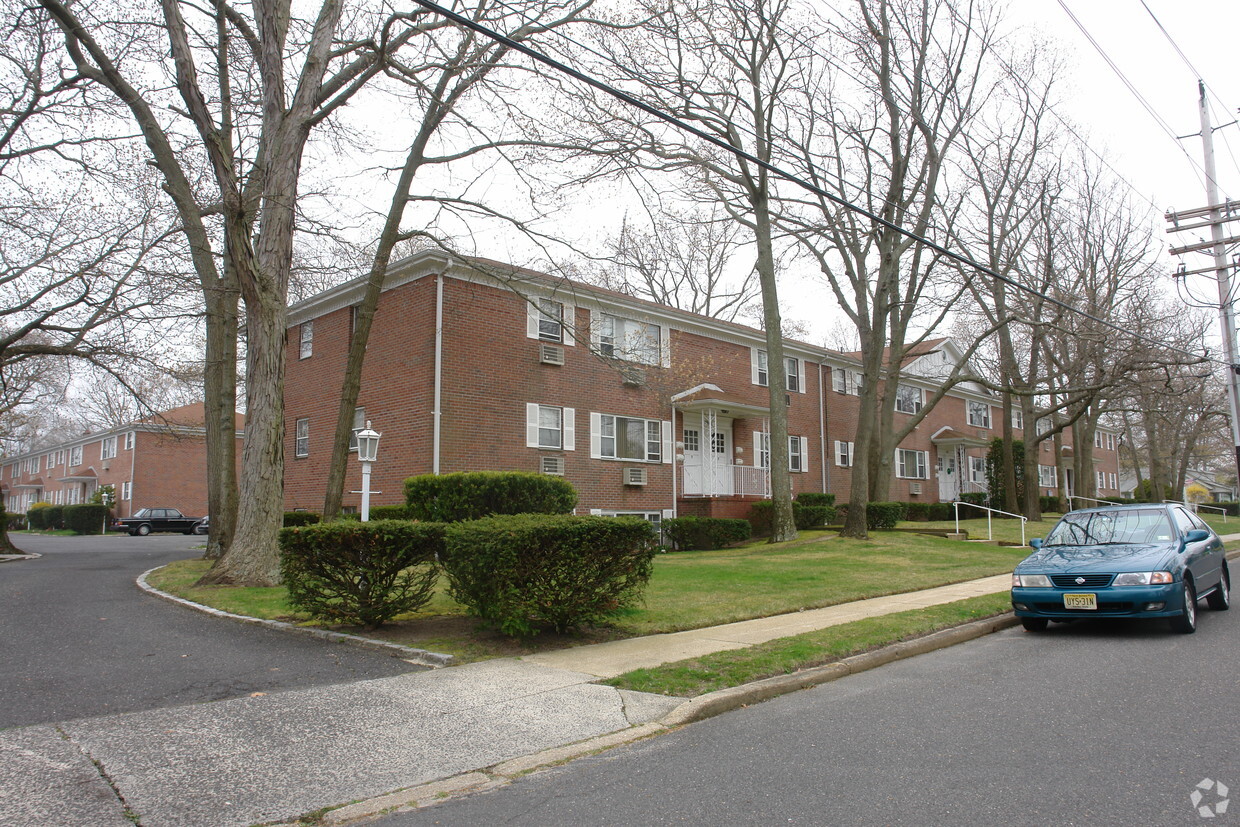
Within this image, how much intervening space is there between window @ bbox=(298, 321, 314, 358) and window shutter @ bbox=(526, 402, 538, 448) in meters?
7.55

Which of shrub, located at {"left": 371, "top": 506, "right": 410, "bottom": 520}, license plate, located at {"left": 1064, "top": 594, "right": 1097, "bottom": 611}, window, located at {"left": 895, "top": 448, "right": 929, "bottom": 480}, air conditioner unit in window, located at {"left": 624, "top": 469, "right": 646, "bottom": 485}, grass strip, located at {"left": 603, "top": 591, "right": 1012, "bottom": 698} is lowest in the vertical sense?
grass strip, located at {"left": 603, "top": 591, "right": 1012, "bottom": 698}

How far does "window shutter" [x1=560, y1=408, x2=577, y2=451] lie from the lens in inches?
855

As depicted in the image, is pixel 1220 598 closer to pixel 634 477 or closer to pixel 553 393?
pixel 634 477

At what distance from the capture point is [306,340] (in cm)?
2470

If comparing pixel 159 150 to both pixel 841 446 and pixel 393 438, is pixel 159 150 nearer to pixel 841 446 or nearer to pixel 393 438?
pixel 393 438

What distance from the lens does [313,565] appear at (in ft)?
28.4

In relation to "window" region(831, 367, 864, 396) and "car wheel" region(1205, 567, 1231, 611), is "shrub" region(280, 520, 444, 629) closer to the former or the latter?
"car wheel" region(1205, 567, 1231, 611)

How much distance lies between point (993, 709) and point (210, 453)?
16478 millimetres

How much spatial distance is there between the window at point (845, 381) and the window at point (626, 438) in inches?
417

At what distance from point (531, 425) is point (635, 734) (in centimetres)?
1558

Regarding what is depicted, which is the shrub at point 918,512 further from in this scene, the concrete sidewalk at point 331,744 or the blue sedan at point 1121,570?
the concrete sidewalk at point 331,744

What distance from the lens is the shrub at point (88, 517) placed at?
1614 inches

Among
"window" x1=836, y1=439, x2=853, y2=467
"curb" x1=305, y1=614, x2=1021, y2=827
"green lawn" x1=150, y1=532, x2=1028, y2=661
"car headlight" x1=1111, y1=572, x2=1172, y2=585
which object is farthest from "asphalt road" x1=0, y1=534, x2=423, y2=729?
"window" x1=836, y1=439, x2=853, y2=467

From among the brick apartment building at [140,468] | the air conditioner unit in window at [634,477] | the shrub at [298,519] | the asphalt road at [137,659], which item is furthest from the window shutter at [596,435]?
the brick apartment building at [140,468]
